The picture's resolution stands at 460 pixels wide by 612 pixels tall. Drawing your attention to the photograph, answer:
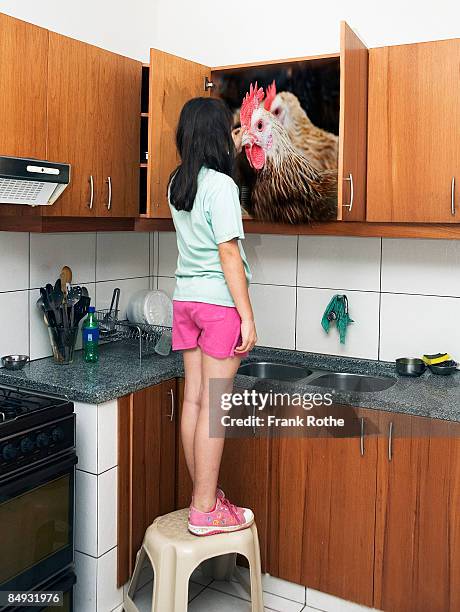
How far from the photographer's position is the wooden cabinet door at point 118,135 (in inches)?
102

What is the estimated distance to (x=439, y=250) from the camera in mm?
2748

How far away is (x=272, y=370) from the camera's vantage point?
302 cm

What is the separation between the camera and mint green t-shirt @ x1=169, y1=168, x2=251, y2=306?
7.04 feet

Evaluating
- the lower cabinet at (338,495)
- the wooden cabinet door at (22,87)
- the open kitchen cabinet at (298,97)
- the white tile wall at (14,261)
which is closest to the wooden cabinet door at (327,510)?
the lower cabinet at (338,495)

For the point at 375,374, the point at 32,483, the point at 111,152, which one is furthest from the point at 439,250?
the point at 32,483

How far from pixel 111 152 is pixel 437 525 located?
5.61 ft

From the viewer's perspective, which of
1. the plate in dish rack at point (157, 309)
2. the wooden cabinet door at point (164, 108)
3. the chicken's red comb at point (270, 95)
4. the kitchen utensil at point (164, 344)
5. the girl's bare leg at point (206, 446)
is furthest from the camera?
the plate in dish rack at point (157, 309)

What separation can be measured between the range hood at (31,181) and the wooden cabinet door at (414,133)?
3.53ft

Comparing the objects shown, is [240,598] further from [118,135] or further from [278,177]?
[118,135]

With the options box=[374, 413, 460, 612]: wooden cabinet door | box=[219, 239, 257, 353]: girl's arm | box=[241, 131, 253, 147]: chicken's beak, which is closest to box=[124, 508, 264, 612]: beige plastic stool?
box=[374, 413, 460, 612]: wooden cabinet door

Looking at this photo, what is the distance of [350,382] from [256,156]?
0.97 meters

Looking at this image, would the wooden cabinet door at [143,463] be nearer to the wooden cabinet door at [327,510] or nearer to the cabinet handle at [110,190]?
the wooden cabinet door at [327,510]

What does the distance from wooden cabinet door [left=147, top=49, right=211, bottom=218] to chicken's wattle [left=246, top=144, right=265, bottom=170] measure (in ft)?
0.92

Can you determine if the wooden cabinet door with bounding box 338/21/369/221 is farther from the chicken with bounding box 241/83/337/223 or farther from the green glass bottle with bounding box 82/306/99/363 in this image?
the green glass bottle with bounding box 82/306/99/363
